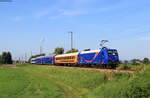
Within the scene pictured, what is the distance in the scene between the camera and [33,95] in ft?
86.8

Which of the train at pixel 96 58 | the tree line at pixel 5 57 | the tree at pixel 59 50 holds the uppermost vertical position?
the tree at pixel 59 50

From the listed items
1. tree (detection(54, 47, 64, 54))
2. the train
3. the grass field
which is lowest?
the grass field

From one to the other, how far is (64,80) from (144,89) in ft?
69.0

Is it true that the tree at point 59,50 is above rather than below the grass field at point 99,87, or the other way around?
above

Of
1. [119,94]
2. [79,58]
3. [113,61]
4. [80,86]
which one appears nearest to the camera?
[119,94]

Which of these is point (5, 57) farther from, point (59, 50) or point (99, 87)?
point (99, 87)

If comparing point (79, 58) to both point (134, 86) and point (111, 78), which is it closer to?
point (111, 78)

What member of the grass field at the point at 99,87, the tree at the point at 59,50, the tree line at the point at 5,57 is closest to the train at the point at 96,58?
the grass field at the point at 99,87

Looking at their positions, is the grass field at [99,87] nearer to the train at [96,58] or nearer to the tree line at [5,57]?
the train at [96,58]

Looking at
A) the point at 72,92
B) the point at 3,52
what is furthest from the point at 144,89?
the point at 3,52

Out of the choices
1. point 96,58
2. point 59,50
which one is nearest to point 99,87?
point 96,58

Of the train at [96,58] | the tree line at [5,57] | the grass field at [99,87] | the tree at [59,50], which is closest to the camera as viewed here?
the grass field at [99,87]

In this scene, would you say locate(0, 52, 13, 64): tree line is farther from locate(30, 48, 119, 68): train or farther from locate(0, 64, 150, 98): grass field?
locate(0, 64, 150, 98): grass field

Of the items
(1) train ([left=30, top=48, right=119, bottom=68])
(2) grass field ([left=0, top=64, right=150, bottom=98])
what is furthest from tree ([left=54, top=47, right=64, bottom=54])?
(2) grass field ([left=0, top=64, right=150, bottom=98])
